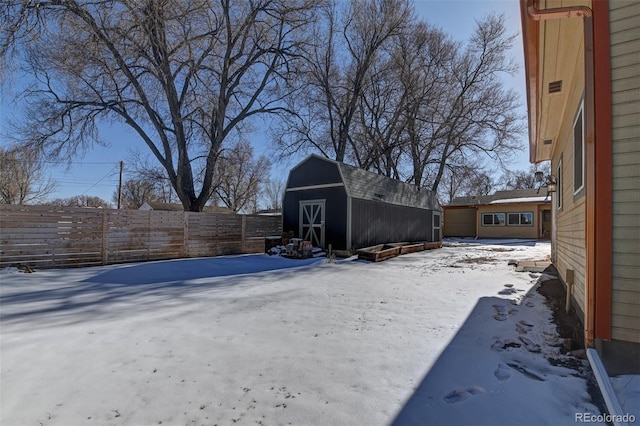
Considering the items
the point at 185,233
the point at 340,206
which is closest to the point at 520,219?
the point at 340,206

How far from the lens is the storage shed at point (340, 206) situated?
11031 mm

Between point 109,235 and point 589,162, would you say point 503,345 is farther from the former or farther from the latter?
point 109,235

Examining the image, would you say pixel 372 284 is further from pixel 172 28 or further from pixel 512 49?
pixel 512 49

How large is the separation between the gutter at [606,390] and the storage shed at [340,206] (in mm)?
8406

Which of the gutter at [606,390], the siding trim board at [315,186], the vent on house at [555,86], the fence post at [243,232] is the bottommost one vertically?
the gutter at [606,390]

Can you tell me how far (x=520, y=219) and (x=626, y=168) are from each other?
21365mm

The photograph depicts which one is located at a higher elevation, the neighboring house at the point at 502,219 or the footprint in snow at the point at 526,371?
the neighboring house at the point at 502,219

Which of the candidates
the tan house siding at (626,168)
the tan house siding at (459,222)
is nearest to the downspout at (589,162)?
the tan house siding at (626,168)

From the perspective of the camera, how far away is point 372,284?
20.0 ft

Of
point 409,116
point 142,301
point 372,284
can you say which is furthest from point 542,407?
point 409,116

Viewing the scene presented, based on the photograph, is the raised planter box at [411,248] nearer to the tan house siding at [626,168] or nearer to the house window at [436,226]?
the house window at [436,226]

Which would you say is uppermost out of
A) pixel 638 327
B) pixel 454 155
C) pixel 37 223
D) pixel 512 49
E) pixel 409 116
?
pixel 512 49

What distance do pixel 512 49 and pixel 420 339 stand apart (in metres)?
21.7

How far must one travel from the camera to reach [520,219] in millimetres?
21062
